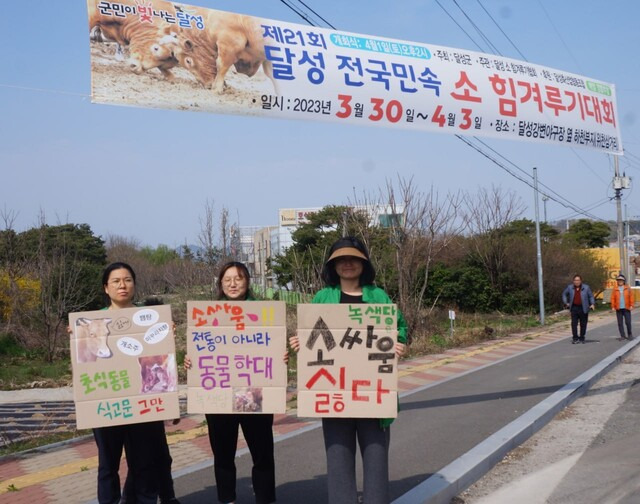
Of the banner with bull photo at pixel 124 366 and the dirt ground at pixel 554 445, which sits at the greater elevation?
the banner with bull photo at pixel 124 366

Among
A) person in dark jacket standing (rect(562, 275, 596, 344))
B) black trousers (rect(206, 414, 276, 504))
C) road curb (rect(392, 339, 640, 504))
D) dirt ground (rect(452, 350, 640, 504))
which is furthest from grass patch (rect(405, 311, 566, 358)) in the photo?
black trousers (rect(206, 414, 276, 504))

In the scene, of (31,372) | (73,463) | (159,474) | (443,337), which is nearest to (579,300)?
(443,337)

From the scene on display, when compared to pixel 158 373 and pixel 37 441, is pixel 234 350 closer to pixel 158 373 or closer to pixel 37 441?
pixel 158 373

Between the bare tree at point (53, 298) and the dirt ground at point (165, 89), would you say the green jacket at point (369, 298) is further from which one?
the bare tree at point (53, 298)

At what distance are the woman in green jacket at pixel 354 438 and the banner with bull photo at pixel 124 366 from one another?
0.94 m

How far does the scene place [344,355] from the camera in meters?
4.47

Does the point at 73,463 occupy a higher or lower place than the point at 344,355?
lower

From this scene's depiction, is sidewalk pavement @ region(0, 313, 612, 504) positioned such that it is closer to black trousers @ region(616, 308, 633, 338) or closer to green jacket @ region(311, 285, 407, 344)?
green jacket @ region(311, 285, 407, 344)

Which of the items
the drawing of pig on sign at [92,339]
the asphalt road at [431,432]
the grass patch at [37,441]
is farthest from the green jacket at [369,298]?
the grass patch at [37,441]

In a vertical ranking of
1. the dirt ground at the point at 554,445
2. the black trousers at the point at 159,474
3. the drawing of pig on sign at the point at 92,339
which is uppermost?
the drawing of pig on sign at the point at 92,339

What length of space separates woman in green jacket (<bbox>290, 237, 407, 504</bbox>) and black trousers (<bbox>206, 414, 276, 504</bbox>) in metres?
0.65

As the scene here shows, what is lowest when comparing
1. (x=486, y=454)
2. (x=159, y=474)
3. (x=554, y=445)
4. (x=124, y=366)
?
(x=554, y=445)

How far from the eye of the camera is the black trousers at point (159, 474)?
4859 mm

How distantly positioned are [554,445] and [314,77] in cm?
462
